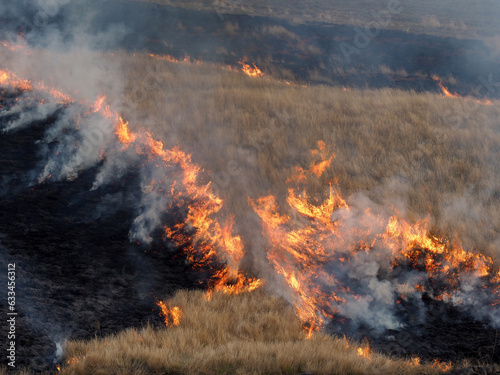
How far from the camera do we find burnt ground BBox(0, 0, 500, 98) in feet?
50.1

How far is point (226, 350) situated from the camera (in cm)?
350

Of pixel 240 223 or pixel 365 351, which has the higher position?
pixel 240 223

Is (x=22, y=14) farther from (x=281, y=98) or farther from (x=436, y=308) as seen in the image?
(x=436, y=308)

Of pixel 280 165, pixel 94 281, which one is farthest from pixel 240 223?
pixel 94 281

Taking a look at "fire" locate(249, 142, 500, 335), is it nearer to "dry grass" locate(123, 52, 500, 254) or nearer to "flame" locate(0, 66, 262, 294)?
"dry grass" locate(123, 52, 500, 254)

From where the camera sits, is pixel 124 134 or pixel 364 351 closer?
pixel 364 351

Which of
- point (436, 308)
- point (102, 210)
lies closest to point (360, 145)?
point (436, 308)

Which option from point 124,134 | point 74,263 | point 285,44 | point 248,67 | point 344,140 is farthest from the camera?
point 285,44

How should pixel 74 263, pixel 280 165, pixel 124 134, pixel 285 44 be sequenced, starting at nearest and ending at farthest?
pixel 74 263
pixel 280 165
pixel 124 134
pixel 285 44

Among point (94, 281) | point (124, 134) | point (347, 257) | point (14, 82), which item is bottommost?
point (94, 281)

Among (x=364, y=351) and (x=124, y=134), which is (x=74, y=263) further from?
(x=124, y=134)

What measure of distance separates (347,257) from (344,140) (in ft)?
11.3

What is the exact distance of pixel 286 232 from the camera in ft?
18.2

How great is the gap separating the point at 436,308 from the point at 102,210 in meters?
4.30
